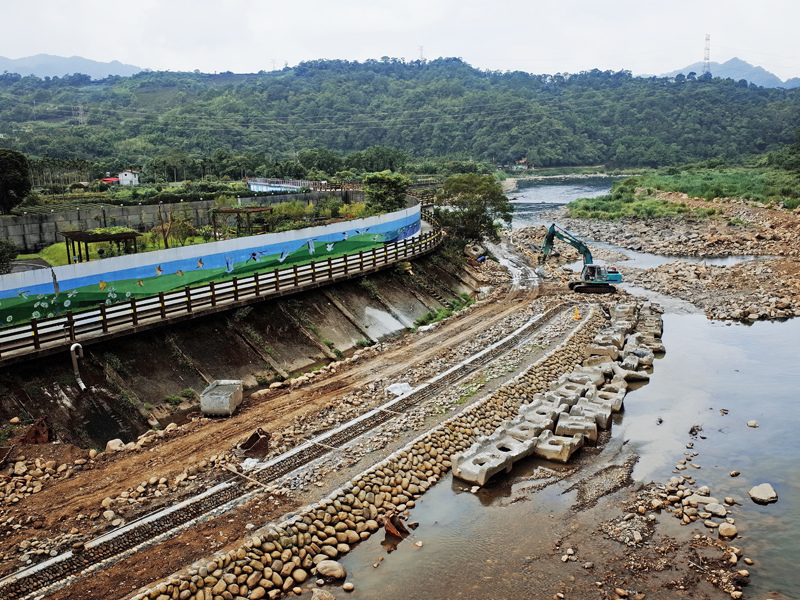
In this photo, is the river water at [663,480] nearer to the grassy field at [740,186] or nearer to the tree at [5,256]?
the tree at [5,256]

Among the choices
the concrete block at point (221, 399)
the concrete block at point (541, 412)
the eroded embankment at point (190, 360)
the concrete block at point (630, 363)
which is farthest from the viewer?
the concrete block at point (630, 363)

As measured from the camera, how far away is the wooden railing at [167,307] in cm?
1734

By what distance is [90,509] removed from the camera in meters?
13.1

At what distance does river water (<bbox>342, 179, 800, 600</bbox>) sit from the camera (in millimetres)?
12602

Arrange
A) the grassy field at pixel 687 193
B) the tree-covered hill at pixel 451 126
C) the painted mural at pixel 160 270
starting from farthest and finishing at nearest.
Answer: the tree-covered hill at pixel 451 126 < the grassy field at pixel 687 193 < the painted mural at pixel 160 270

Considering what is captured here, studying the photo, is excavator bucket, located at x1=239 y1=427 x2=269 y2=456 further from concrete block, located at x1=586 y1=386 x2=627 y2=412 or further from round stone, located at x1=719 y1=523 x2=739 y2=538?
round stone, located at x1=719 y1=523 x2=739 y2=538

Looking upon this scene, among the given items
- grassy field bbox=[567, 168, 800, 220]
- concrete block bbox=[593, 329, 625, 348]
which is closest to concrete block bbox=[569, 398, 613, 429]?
concrete block bbox=[593, 329, 625, 348]

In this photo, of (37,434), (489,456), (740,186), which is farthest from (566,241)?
(740,186)

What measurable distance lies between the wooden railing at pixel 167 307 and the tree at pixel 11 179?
2209 centimetres

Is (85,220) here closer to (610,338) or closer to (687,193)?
(610,338)

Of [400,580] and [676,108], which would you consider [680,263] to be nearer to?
[400,580]

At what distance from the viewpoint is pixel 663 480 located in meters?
16.5

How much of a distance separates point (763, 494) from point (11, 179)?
4141cm

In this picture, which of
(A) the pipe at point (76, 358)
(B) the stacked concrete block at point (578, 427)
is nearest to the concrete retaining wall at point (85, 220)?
(A) the pipe at point (76, 358)
